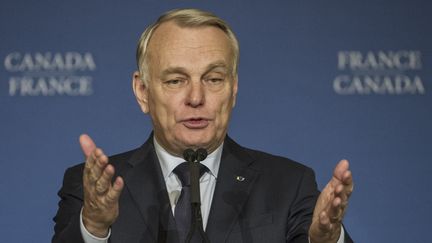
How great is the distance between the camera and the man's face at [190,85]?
2.02 metres

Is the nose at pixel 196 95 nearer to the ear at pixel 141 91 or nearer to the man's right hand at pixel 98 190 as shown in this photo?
the ear at pixel 141 91

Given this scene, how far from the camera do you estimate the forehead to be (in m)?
2.07

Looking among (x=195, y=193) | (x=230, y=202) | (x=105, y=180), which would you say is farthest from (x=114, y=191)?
(x=230, y=202)

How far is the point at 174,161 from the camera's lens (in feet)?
6.94

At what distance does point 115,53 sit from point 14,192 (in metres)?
0.61

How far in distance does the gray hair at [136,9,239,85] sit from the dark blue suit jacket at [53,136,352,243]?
0.22 m

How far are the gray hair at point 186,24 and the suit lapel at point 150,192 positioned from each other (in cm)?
21

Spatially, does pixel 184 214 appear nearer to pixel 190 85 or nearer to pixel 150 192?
pixel 150 192

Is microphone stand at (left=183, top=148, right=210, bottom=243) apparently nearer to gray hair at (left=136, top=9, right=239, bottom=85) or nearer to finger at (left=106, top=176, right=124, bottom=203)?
finger at (left=106, top=176, right=124, bottom=203)

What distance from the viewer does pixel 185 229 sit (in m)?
1.94

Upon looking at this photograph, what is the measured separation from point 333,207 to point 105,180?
18.4 inches

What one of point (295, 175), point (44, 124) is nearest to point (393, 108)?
point (295, 175)

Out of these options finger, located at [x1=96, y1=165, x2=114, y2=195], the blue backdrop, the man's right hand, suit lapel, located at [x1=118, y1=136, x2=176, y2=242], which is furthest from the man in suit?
the blue backdrop

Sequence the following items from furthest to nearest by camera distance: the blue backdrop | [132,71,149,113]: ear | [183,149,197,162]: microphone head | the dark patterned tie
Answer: the blue backdrop, [132,71,149,113]: ear, the dark patterned tie, [183,149,197,162]: microphone head
